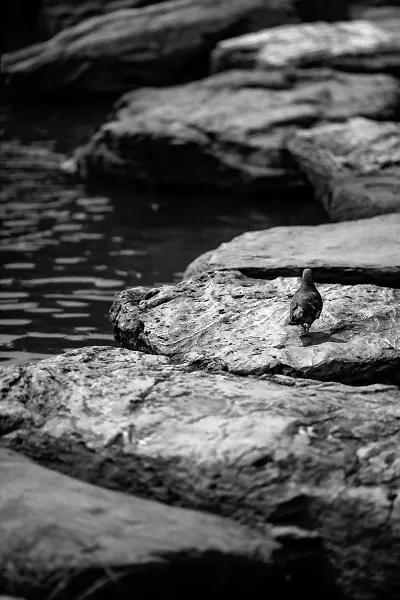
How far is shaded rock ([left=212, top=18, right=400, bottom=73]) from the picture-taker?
47.8ft

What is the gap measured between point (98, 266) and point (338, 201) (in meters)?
2.70

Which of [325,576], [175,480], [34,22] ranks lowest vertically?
[325,576]

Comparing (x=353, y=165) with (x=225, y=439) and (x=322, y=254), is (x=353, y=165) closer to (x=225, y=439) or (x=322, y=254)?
(x=322, y=254)

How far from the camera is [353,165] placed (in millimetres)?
10109

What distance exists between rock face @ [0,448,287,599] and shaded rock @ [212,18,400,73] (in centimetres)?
1163

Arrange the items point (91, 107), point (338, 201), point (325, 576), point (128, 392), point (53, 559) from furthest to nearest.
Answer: point (91, 107) → point (338, 201) → point (128, 392) → point (325, 576) → point (53, 559)

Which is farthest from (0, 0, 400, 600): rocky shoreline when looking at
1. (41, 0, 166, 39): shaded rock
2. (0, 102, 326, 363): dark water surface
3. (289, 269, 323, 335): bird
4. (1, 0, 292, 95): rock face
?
(41, 0, 166, 39): shaded rock

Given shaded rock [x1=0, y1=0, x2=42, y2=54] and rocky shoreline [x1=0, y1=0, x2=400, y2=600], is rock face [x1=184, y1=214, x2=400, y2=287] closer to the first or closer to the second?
rocky shoreline [x1=0, y1=0, x2=400, y2=600]

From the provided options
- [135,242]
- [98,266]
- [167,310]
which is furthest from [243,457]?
[135,242]

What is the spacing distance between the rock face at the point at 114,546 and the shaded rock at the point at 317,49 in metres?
11.6

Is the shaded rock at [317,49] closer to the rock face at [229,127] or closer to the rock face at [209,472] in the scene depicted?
the rock face at [229,127]

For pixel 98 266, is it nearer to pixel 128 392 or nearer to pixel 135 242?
pixel 135 242

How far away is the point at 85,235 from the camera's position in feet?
33.0

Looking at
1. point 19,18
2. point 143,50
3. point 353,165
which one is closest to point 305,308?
point 353,165
